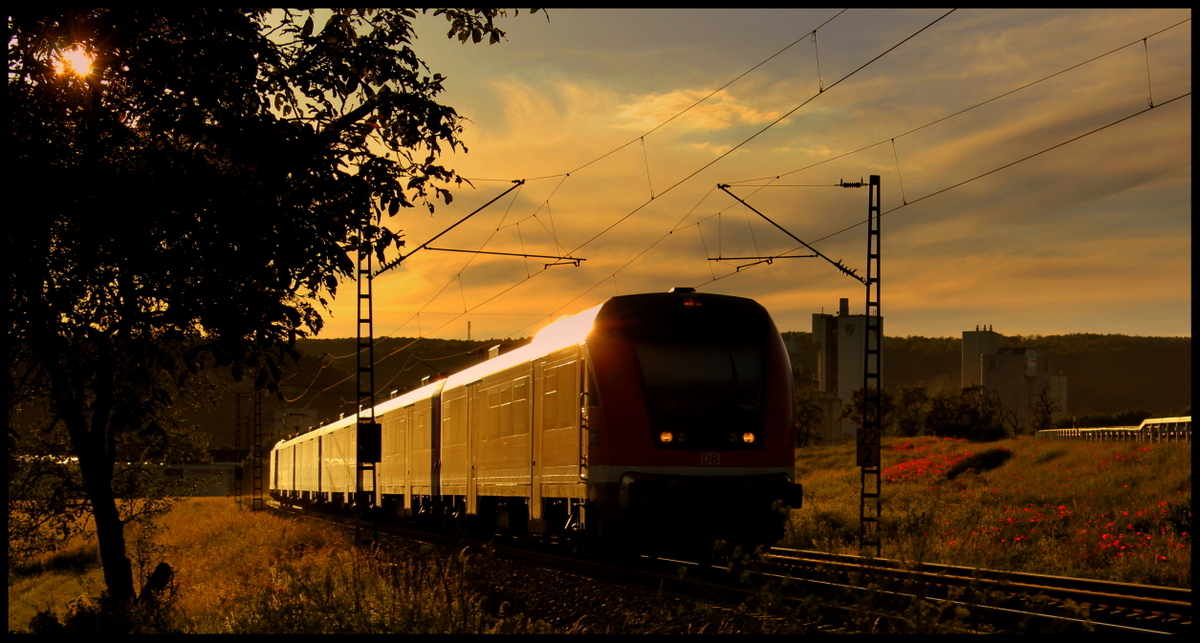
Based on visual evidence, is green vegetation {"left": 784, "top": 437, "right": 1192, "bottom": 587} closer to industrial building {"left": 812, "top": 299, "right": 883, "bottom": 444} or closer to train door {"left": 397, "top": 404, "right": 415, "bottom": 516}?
train door {"left": 397, "top": 404, "right": 415, "bottom": 516}

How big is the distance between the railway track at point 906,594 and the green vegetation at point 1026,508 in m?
0.39

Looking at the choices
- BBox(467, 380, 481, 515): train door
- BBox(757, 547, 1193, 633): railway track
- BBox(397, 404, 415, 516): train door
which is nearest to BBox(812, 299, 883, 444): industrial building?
BBox(397, 404, 415, 516): train door

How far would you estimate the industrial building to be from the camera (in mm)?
140750

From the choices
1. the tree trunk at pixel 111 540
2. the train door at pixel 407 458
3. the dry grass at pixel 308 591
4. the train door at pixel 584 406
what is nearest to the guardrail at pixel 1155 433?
the train door at pixel 407 458

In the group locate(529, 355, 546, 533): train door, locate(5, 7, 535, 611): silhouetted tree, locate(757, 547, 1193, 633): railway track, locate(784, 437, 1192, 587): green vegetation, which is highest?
locate(5, 7, 535, 611): silhouetted tree

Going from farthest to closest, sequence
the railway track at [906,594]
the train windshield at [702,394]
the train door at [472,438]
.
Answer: the train door at [472,438]
the train windshield at [702,394]
the railway track at [906,594]

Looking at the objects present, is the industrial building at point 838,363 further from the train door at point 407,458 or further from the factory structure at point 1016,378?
the train door at point 407,458

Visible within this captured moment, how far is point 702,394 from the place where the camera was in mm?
14664

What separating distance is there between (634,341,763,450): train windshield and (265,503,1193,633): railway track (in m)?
1.80

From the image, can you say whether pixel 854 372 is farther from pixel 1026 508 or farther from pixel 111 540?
pixel 111 540

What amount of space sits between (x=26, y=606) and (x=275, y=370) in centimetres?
2394

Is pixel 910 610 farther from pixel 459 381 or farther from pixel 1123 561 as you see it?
pixel 459 381

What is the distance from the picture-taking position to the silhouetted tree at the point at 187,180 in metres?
8.81

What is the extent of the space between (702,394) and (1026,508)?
14565mm
